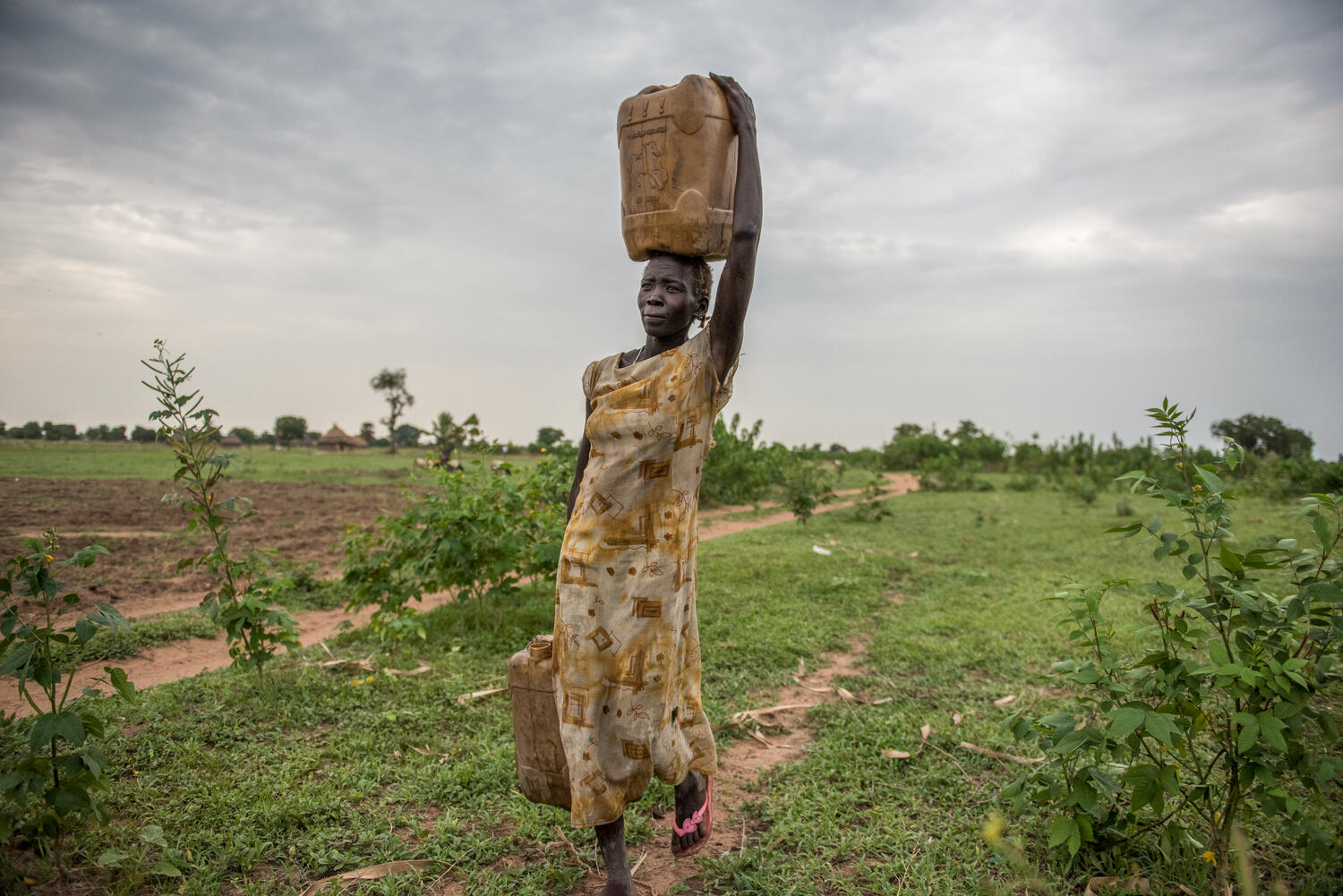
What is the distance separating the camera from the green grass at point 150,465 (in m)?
4.39

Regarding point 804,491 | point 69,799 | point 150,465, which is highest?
point 150,465

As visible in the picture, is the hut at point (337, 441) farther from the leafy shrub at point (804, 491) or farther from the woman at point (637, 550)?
the woman at point (637, 550)

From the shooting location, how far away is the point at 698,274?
2.52 meters

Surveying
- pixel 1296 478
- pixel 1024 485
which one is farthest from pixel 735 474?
pixel 1296 478

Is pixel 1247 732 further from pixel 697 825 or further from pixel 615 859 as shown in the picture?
pixel 615 859

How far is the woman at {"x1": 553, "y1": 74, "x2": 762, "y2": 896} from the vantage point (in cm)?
233

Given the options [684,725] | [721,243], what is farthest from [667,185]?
[684,725]

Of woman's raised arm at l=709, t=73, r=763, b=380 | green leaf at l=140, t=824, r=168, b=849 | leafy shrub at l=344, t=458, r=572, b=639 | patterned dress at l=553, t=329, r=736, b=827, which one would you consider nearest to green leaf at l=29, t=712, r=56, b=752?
green leaf at l=140, t=824, r=168, b=849

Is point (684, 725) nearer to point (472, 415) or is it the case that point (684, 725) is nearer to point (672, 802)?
point (672, 802)

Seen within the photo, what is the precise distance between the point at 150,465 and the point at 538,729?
44.2 feet

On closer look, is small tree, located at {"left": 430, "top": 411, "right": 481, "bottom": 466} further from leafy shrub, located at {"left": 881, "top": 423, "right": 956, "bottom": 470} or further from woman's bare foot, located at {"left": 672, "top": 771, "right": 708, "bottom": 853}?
leafy shrub, located at {"left": 881, "top": 423, "right": 956, "bottom": 470}

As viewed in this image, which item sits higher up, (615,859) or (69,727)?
(69,727)

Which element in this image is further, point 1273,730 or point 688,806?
point 688,806

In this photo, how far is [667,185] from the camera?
2.35 meters
